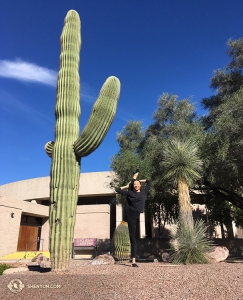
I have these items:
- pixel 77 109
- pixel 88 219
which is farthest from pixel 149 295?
pixel 88 219

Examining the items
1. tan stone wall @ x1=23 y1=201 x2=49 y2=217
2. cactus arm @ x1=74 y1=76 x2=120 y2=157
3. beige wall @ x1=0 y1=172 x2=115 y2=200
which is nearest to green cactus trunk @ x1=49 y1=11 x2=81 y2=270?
cactus arm @ x1=74 y1=76 x2=120 y2=157

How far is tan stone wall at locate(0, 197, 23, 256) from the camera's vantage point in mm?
19984

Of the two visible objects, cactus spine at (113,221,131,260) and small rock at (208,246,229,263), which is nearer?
small rock at (208,246,229,263)

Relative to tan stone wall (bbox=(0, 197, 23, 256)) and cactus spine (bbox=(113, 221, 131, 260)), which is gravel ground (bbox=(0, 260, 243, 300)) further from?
tan stone wall (bbox=(0, 197, 23, 256))

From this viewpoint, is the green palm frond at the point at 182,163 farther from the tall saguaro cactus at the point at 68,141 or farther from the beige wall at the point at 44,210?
the beige wall at the point at 44,210

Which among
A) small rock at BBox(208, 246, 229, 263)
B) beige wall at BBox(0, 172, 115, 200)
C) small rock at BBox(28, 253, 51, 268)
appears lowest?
small rock at BBox(28, 253, 51, 268)

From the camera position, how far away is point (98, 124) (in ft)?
20.8

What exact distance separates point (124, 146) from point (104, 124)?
13.1 meters

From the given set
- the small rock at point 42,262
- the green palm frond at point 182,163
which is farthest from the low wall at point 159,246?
the green palm frond at point 182,163

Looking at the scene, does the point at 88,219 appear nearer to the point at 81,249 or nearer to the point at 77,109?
the point at 81,249

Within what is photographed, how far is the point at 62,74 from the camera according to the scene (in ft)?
23.2

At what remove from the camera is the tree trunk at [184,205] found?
8670 mm

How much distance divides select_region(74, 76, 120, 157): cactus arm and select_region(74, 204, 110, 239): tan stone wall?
829 inches

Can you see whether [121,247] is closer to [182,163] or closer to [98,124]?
[182,163]
